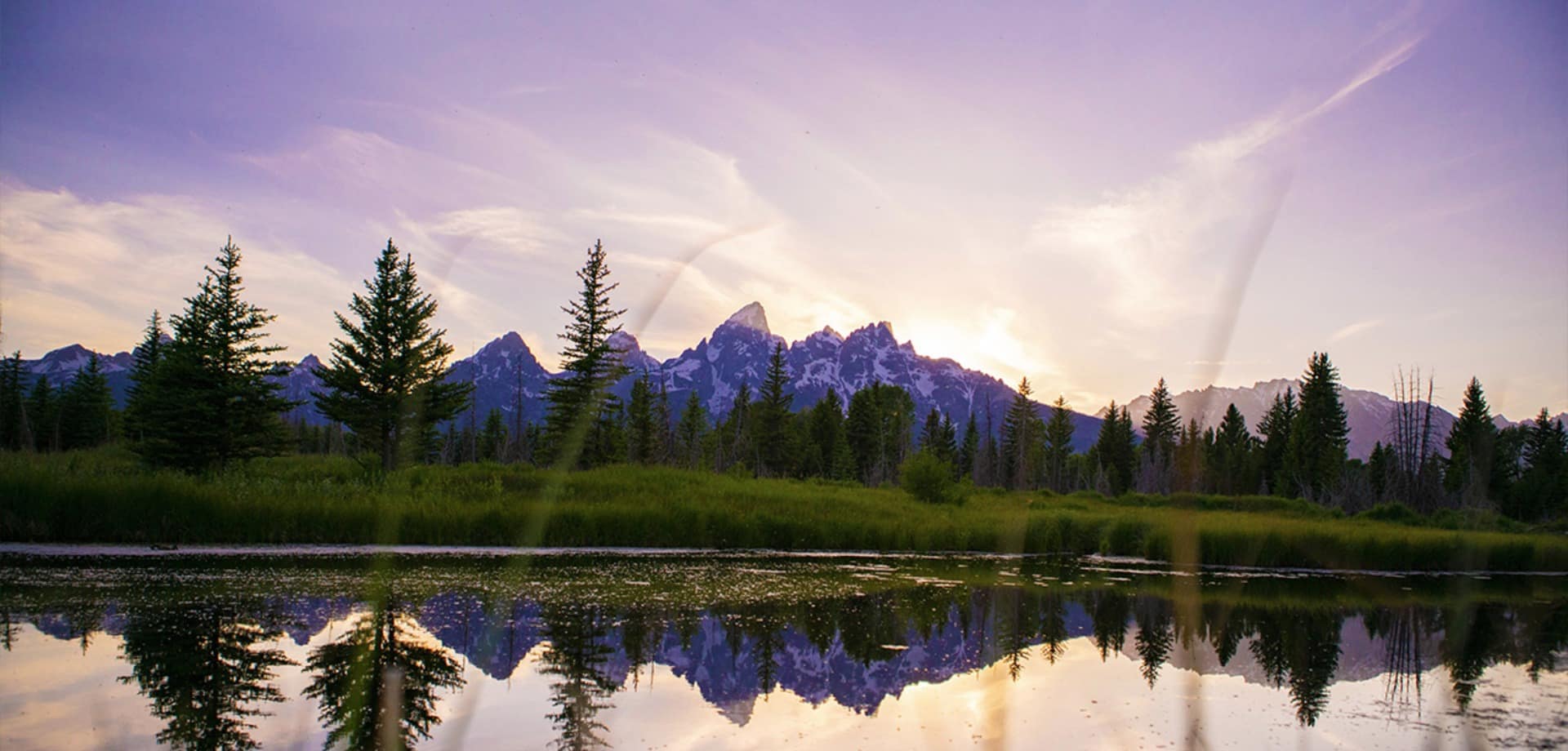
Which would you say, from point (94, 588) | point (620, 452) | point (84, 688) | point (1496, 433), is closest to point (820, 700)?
point (84, 688)

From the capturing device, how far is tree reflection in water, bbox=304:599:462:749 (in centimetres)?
805

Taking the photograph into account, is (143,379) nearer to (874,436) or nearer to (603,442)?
(603,442)

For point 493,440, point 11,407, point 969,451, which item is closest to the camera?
point 11,407

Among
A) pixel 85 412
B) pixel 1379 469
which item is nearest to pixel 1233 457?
pixel 1379 469

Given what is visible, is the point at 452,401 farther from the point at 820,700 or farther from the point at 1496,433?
the point at 1496,433

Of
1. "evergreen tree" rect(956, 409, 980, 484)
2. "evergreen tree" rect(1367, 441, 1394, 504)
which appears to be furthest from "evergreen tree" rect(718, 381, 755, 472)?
"evergreen tree" rect(1367, 441, 1394, 504)

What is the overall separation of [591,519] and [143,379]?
31.2 m

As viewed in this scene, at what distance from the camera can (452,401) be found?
42.6 metres

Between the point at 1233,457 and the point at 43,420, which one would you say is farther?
the point at 1233,457

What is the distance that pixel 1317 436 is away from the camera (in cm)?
7825

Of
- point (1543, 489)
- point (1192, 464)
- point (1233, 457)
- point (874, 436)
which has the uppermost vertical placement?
point (874, 436)

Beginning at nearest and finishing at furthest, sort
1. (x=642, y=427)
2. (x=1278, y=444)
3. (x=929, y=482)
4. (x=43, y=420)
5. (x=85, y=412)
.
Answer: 1. (x=929, y=482)
2. (x=43, y=420)
3. (x=85, y=412)
4. (x=642, y=427)
5. (x=1278, y=444)

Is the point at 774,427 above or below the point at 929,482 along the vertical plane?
above

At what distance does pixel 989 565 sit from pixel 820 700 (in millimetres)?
16500
